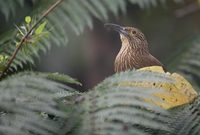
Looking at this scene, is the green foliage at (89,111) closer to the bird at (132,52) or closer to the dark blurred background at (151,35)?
the bird at (132,52)

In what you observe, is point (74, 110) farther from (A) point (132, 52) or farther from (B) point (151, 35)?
(B) point (151, 35)

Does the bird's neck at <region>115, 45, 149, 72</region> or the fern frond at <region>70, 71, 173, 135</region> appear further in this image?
the bird's neck at <region>115, 45, 149, 72</region>

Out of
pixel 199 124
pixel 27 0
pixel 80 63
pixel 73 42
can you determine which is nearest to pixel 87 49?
pixel 80 63

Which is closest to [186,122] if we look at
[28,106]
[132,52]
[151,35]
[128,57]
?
[28,106]

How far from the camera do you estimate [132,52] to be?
447 cm

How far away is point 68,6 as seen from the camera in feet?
14.7

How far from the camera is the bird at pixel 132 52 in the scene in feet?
13.1

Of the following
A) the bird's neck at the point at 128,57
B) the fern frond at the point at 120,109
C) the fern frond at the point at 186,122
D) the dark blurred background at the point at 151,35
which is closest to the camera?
the fern frond at the point at 120,109

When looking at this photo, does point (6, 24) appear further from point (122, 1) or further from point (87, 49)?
point (87, 49)

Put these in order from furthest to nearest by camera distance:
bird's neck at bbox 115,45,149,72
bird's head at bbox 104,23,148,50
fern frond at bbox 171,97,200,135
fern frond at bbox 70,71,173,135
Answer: bird's head at bbox 104,23,148,50
bird's neck at bbox 115,45,149,72
fern frond at bbox 171,97,200,135
fern frond at bbox 70,71,173,135

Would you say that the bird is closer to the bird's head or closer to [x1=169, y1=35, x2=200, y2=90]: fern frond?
the bird's head

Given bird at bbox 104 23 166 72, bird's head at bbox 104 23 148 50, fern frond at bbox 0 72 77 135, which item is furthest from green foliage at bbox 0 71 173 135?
bird's head at bbox 104 23 148 50

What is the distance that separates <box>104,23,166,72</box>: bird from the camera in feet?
13.1

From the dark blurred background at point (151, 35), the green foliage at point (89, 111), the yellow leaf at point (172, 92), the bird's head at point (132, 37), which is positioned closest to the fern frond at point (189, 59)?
the dark blurred background at point (151, 35)
